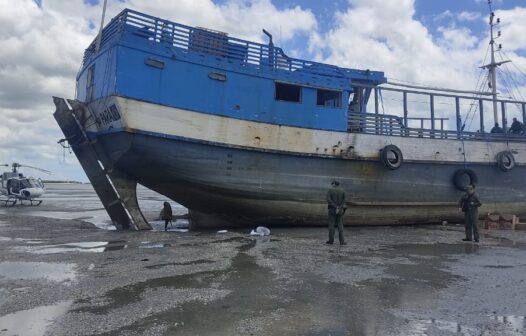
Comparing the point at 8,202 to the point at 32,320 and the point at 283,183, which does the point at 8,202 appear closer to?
the point at 283,183

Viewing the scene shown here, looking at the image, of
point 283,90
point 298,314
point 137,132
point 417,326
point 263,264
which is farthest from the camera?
point 283,90

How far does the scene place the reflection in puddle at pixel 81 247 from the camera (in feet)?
29.6

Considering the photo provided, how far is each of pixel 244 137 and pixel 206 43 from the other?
8.99ft

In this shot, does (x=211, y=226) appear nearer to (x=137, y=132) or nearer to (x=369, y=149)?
(x=137, y=132)

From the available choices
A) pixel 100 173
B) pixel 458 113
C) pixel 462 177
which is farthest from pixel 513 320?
pixel 458 113

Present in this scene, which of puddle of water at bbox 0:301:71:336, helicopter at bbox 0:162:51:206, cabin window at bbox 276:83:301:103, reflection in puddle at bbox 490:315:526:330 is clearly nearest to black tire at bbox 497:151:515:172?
cabin window at bbox 276:83:301:103

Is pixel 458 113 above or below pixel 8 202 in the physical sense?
above

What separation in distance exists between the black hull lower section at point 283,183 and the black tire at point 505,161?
31cm

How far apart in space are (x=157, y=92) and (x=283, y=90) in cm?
379

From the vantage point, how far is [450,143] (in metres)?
14.6

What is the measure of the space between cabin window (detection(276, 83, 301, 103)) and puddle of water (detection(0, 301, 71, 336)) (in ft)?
30.1

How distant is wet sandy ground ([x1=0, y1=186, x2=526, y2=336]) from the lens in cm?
421

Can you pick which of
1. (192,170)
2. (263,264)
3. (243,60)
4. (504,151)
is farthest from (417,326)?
(504,151)

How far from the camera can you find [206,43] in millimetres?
11805
